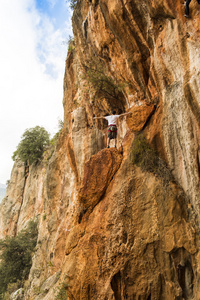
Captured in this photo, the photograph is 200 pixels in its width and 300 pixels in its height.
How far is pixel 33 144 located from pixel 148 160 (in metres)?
22.0

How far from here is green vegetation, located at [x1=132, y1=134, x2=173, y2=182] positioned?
6.15 meters

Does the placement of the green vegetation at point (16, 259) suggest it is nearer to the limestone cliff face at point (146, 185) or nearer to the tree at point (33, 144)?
the tree at point (33, 144)

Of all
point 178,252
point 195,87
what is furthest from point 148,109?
point 178,252

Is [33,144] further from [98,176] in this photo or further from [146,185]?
[146,185]

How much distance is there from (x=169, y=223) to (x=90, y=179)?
3.03 meters

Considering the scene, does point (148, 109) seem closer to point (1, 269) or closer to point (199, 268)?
point (199, 268)

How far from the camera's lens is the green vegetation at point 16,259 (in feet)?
59.9

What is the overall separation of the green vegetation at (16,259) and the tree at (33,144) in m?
8.82

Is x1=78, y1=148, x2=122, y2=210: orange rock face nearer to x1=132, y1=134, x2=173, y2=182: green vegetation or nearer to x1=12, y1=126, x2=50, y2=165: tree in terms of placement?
x1=132, y1=134, x2=173, y2=182: green vegetation

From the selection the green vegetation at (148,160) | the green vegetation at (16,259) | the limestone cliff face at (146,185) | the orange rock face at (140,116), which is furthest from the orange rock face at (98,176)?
the green vegetation at (16,259)

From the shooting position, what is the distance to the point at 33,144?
26.1m

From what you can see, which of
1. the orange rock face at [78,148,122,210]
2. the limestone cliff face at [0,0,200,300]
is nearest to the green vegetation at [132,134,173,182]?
the limestone cliff face at [0,0,200,300]

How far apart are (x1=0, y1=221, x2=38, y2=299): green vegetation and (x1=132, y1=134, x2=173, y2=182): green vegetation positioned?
16.8 m

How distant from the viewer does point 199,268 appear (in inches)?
191
